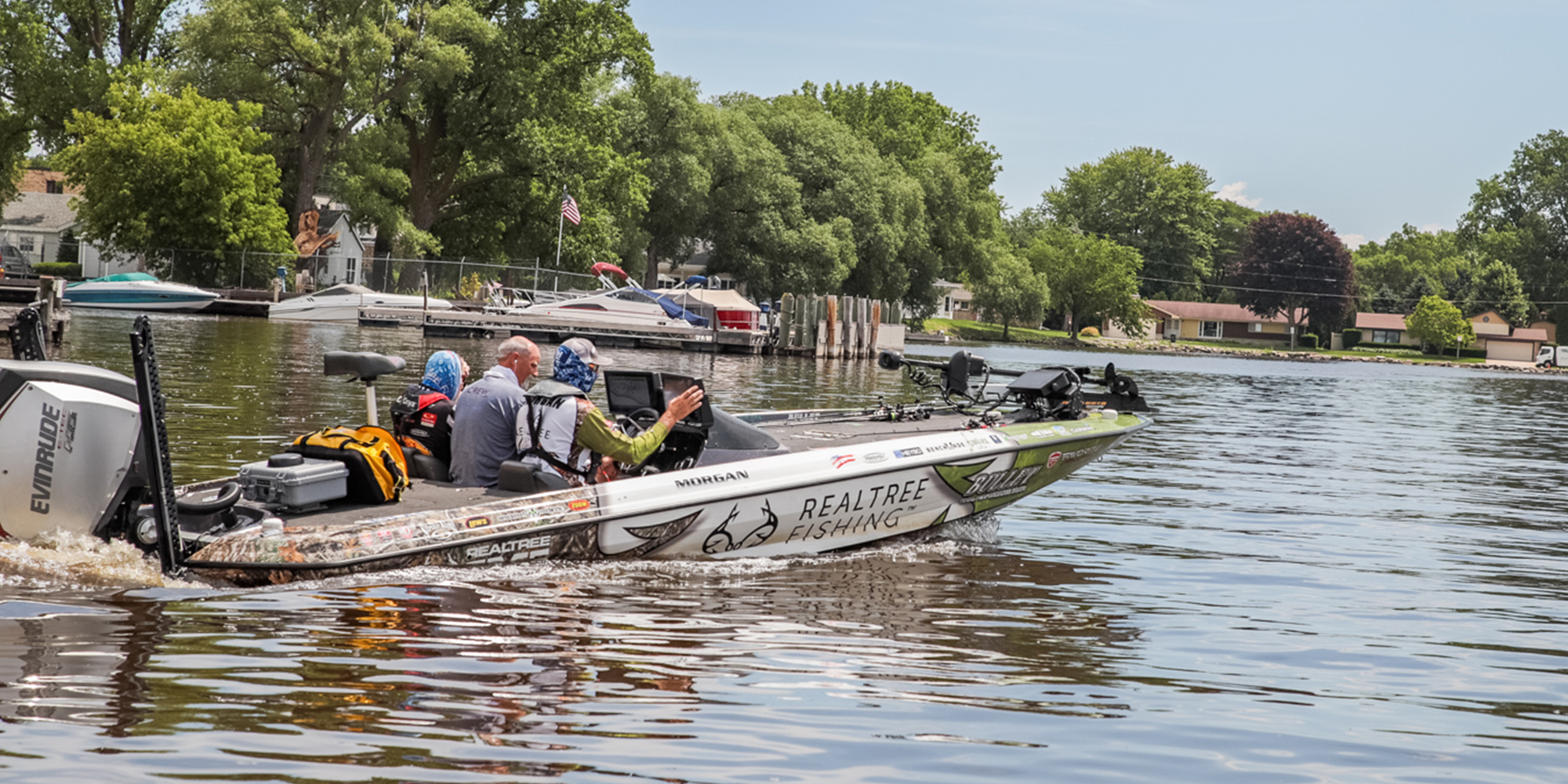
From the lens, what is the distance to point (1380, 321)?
118 metres

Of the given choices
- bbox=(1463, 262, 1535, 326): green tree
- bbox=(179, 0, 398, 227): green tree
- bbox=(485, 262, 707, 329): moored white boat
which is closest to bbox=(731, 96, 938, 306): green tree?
bbox=(485, 262, 707, 329): moored white boat

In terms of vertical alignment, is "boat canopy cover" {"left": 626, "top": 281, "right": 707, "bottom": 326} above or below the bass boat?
above

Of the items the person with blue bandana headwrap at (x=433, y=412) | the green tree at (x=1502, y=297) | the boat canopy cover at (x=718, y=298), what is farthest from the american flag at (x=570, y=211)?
the green tree at (x=1502, y=297)

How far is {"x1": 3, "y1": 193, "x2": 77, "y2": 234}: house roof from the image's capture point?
216 feet

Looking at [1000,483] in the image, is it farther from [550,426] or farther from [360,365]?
[360,365]

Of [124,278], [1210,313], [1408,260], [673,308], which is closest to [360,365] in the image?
[673,308]

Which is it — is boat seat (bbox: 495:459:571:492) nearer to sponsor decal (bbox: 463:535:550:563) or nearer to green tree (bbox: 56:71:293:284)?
sponsor decal (bbox: 463:535:550:563)

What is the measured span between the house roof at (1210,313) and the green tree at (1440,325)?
42.4ft

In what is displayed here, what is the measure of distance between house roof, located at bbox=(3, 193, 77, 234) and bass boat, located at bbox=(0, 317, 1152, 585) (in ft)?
210

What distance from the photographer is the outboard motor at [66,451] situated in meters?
6.68

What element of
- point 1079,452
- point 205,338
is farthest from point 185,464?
point 205,338

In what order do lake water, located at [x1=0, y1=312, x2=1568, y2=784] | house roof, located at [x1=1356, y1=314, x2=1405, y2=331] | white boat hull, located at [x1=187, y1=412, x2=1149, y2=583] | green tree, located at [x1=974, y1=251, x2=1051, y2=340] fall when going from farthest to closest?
house roof, located at [x1=1356, y1=314, x2=1405, y2=331] < green tree, located at [x1=974, y1=251, x2=1051, y2=340] < white boat hull, located at [x1=187, y1=412, x2=1149, y2=583] < lake water, located at [x1=0, y1=312, x2=1568, y2=784]

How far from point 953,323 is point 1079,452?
3257 inches

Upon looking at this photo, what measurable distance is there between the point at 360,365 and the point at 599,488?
1.48 m
